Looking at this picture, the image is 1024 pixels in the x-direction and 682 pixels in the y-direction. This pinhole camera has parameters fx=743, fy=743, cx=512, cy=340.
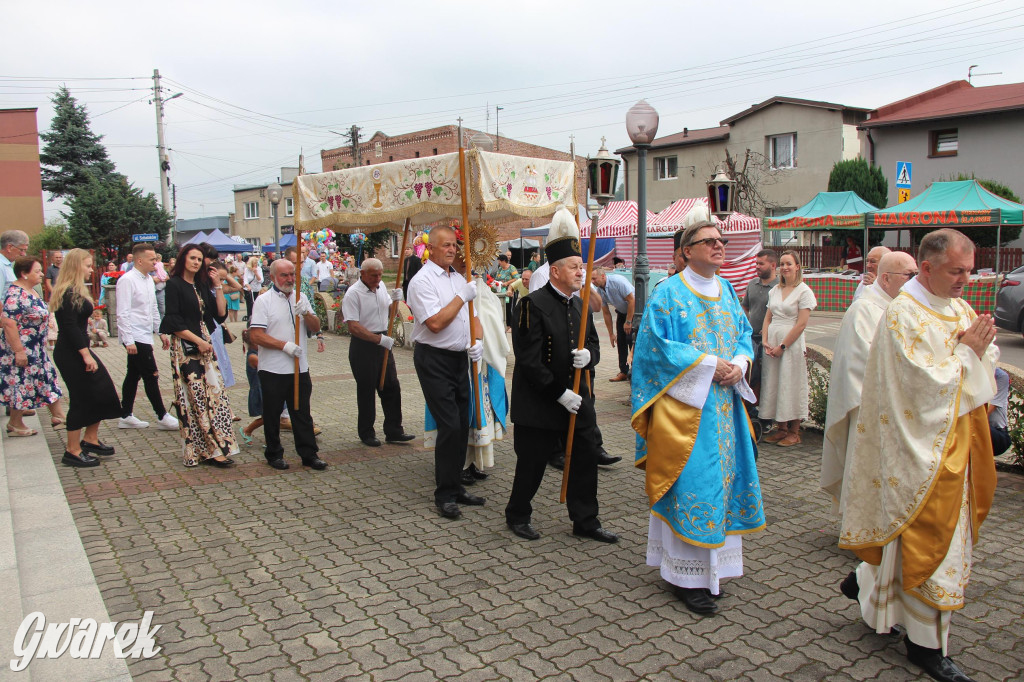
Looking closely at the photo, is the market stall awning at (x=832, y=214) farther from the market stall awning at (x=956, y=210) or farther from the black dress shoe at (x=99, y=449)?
the black dress shoe at (x=99, y=449)

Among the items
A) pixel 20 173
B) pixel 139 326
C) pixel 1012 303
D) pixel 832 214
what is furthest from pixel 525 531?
pixel 20 173

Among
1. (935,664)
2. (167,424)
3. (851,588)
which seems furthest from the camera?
(167,424)

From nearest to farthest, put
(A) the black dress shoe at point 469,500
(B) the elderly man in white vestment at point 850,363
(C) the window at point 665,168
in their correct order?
(B) the elderly man in white vestment at point 850,363
(A) the black dress shoe at point 469,500
(C) the window at point 665,168

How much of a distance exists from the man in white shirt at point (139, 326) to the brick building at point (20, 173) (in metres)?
32.7

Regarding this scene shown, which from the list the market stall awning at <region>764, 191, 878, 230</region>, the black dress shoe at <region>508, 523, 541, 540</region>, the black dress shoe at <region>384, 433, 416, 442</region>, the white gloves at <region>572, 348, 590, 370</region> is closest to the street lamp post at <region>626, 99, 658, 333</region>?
the black dress shoe at <region>384, 433, 416, 442</region>

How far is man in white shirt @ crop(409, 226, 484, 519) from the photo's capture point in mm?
5219

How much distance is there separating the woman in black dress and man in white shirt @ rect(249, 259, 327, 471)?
4.85 feet

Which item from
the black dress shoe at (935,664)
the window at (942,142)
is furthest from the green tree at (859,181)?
the black dress shoe at (935,664)

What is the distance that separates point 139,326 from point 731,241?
1637 cm

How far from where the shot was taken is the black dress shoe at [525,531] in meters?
4.73

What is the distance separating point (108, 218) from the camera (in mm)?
Answer: 32406

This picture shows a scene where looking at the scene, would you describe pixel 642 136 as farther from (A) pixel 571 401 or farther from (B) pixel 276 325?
(A) pixel 571 401

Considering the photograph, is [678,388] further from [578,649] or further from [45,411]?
[45,411]

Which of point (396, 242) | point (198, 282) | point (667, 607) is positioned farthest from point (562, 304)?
point (396, 242)
